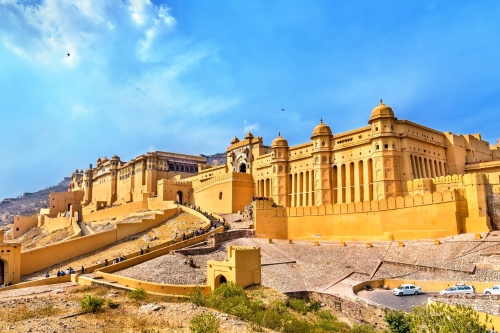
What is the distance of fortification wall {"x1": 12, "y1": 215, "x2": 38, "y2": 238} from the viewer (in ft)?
229

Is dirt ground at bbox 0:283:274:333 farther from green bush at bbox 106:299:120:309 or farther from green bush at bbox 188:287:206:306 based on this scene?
green bush at bbox 188:287:206:306

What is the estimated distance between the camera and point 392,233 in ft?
113

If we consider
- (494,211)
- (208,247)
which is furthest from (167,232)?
(494,211)

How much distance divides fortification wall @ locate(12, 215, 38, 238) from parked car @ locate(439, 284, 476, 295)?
66013 millimetres

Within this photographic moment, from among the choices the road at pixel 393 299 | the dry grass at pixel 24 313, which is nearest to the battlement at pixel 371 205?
the road at pixel 393 299

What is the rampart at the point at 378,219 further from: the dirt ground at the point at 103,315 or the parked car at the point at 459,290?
the dirt ground at the point at 103,315

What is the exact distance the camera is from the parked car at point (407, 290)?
2373cm

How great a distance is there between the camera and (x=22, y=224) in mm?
70750

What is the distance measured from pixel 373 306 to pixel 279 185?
2919 cm

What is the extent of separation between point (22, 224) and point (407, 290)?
213 feet

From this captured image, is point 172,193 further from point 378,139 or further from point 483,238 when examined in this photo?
point 483,238

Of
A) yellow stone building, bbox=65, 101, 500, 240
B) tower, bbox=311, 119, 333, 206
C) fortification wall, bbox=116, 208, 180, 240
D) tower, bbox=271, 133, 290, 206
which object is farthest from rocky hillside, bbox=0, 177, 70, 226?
tower, bbox=311, 119, 333, 206

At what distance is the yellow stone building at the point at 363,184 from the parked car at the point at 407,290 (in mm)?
9424

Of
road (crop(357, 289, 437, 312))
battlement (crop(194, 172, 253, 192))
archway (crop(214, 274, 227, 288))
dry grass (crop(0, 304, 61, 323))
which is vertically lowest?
road (crop(357, 289, 437, 312))
